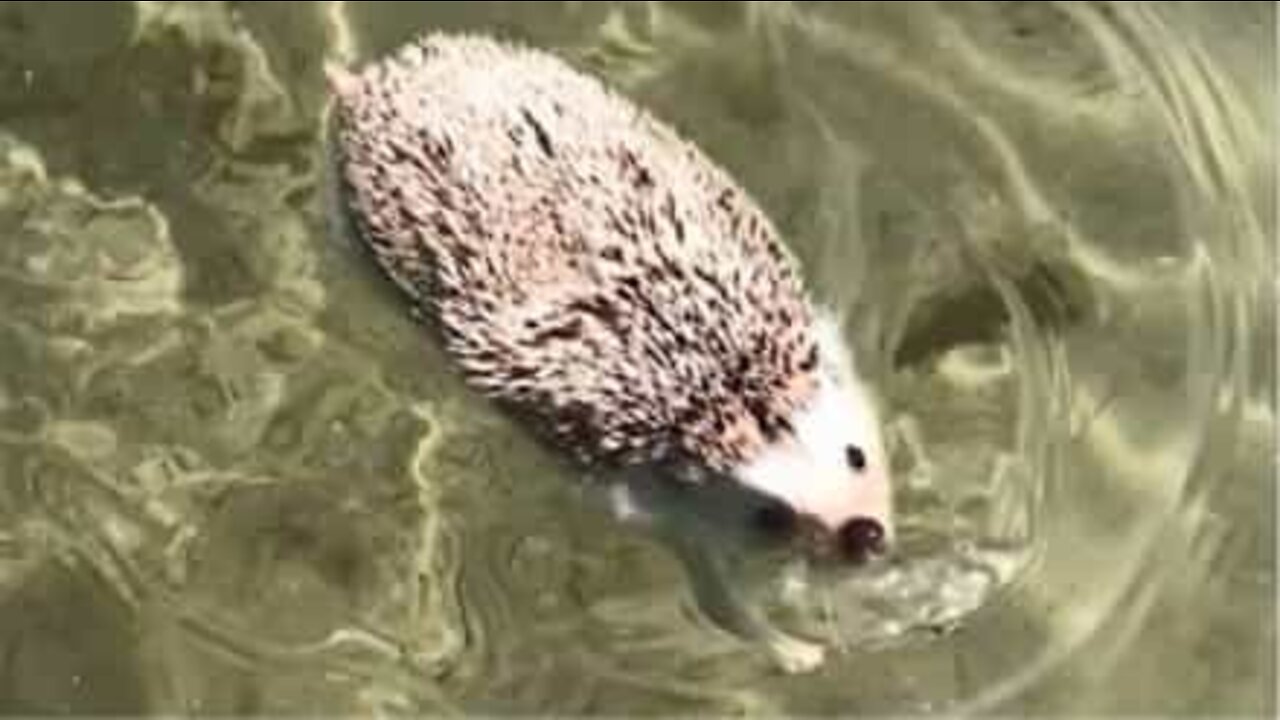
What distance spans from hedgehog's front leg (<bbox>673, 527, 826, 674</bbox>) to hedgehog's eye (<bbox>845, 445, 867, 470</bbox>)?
10.3 inches

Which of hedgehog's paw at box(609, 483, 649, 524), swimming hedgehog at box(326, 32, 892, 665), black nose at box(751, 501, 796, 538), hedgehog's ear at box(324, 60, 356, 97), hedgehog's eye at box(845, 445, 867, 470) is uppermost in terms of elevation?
hedgehog's ear at box(324, 60, 356, 97)

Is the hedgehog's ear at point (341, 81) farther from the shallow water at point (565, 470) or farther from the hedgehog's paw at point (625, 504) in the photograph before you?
the hedgehog's paw at point (625, 504)

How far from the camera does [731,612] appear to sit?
9.10ft

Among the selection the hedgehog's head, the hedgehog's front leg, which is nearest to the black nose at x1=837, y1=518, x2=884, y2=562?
the hedgehog's head

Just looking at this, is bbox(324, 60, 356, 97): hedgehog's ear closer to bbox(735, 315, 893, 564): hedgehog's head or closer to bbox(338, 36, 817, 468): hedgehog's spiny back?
bbox(338, 36, 817, 468): hedgehog's spiny back

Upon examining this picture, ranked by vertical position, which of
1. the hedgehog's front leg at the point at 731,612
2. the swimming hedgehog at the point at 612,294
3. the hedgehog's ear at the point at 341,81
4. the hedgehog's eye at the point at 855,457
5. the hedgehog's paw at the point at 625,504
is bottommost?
the hedgehog's front leg at the point at 731,612

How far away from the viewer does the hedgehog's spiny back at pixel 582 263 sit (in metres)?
2.52

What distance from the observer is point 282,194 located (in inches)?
119

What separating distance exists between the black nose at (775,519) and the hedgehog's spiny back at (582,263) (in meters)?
0.06

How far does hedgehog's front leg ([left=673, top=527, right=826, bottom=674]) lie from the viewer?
2.75 meters

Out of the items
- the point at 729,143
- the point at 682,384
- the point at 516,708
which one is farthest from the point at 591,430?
the point at 729,143

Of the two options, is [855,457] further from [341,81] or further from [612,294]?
[341,81]

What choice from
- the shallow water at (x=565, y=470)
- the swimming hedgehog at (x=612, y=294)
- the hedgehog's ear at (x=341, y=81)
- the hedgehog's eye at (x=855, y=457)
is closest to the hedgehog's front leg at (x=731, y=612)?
the shallow water at (x=565, y=470)

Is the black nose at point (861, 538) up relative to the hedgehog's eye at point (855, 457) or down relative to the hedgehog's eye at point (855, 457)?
down
